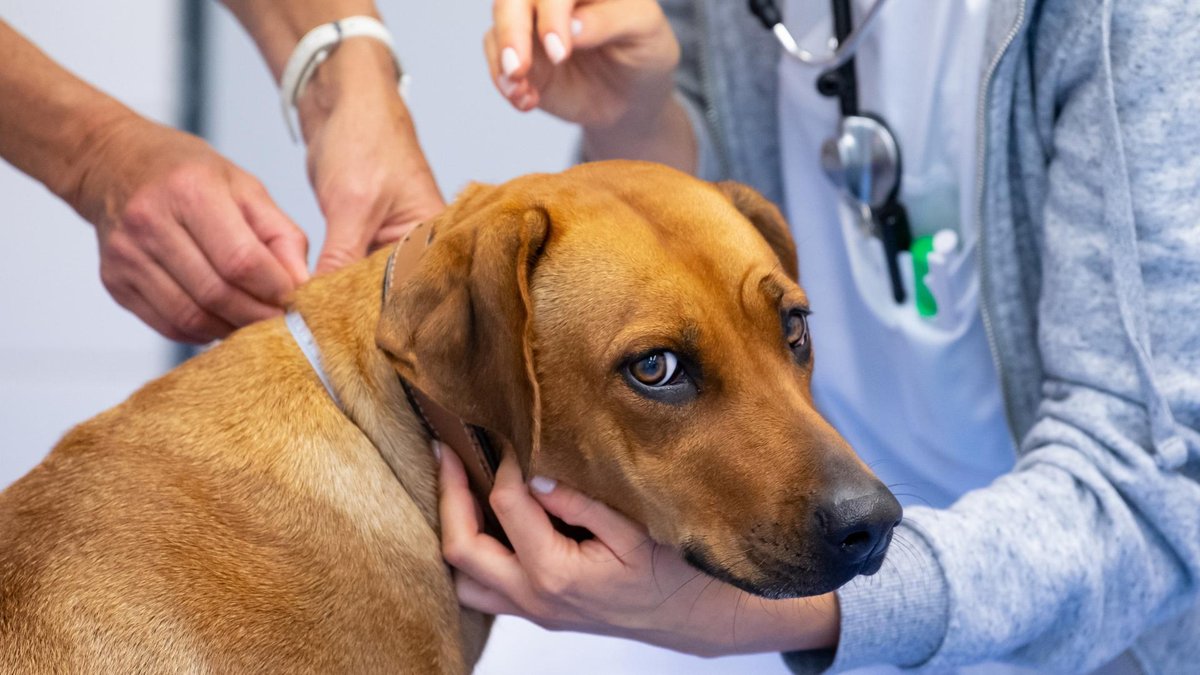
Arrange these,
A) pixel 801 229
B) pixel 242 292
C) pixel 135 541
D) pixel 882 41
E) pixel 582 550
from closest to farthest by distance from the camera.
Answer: pixel 135 541 < pixel 582 550 < pixel 242 292 < pixel 882 41 < pixel 801 229

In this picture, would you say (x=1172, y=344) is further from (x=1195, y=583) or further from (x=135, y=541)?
(x=135, y=541)

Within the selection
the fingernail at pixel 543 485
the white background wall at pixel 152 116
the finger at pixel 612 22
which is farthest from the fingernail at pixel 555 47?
the white background wall at pixel 152 116

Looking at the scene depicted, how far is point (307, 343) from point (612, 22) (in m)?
0.81

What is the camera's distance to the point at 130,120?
1874 mm

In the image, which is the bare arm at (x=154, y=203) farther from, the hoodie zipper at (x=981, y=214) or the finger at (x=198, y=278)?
the hoodie zipper at (x=981, y=214)

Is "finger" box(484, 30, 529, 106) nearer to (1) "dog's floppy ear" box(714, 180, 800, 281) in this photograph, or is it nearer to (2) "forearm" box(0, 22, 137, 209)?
(1) "dog's floppy ear" box(714, 180, 800, 281)

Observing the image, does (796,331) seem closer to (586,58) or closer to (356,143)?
(586,58)

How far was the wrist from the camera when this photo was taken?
2.02 meters

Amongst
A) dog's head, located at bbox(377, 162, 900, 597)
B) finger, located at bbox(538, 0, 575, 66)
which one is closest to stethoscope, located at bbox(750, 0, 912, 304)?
finger, located at bbox(538, 0, 575, 66)

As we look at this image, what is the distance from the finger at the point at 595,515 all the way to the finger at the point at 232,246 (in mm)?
622

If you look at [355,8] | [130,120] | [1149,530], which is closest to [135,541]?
[130,120]

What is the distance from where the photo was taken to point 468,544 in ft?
4.42

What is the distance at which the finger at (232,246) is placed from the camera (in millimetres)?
1739

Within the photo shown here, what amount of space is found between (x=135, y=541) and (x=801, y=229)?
58.3 inches
